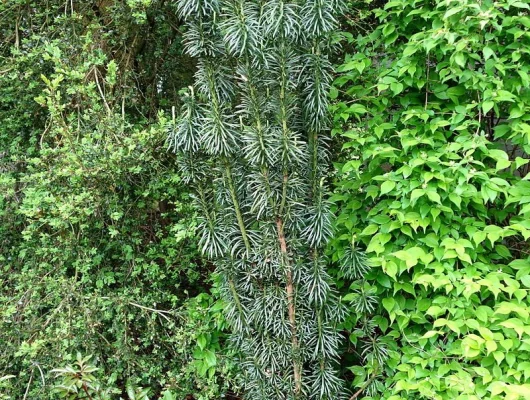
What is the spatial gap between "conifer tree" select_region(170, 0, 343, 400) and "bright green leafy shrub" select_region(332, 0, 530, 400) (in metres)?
0.30

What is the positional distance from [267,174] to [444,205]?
0.92 meters

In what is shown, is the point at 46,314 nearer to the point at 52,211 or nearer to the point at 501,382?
the point at 52,211

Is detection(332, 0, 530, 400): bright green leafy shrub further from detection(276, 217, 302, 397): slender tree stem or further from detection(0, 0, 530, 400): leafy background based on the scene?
detection(276, 217, 302, 397): slender tree stem

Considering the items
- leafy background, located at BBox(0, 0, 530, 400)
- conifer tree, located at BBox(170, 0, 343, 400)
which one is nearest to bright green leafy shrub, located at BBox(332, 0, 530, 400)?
leafy background, located at BBox(0, 0, 530, 400)

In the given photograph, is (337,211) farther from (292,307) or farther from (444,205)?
(292,307)

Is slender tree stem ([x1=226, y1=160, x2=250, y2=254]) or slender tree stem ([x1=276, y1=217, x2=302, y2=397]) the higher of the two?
slender tree stem ([x1=226, y1=160, x2=250, y2=254])

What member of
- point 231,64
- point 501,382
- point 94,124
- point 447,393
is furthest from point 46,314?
point 501,382

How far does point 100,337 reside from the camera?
268 centimetres

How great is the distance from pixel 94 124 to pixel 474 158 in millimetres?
2212

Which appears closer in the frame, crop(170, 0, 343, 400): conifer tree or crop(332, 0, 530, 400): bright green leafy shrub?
crop(170, 0, 343, 400): conifer tree

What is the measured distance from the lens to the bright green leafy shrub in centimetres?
200

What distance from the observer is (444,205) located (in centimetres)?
215

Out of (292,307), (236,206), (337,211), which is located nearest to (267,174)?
(236,206)

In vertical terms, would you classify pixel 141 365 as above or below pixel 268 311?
below
